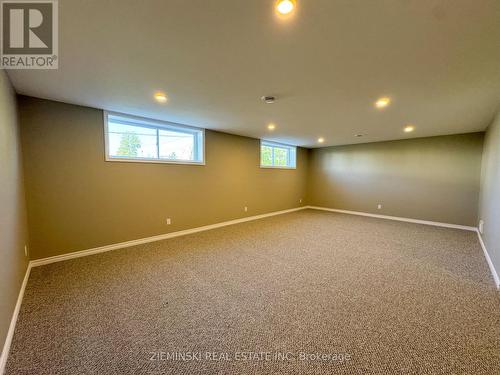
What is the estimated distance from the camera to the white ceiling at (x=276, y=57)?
1.32 meters

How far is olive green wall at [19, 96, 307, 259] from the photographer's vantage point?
9.41 ft

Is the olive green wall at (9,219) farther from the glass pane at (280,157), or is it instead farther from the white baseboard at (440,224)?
the glass pane at (280,157)

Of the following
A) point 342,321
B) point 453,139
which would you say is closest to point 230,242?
point 342,321

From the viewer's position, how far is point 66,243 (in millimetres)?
3094

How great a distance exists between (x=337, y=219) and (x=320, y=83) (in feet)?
14.9

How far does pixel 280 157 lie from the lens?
22.9 feet

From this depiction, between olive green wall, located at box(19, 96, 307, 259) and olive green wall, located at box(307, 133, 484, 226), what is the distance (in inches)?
162

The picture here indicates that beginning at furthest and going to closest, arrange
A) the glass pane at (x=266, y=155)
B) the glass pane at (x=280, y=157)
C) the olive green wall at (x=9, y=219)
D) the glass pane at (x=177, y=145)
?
the glass pane at (x=280, y=157), the glass pane at (x=266, y=155), the glass pane at (x=177, y=145), the olive green wall at (x=9, y=219)

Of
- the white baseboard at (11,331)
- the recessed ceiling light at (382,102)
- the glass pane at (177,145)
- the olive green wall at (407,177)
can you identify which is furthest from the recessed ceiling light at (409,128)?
the white baseboard at (11,331)

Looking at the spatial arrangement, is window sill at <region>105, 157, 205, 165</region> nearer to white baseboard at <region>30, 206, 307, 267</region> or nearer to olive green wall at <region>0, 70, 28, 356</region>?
olive green wall at <region>0, 70, 28, 356</region>

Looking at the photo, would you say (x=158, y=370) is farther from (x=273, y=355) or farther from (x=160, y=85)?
(x=160, y=85)

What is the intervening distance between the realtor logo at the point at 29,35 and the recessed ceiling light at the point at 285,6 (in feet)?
4.64

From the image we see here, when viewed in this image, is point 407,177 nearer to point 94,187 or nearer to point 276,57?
point 276,57

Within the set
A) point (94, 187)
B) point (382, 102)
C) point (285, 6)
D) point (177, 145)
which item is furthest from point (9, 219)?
point (382, 102)
